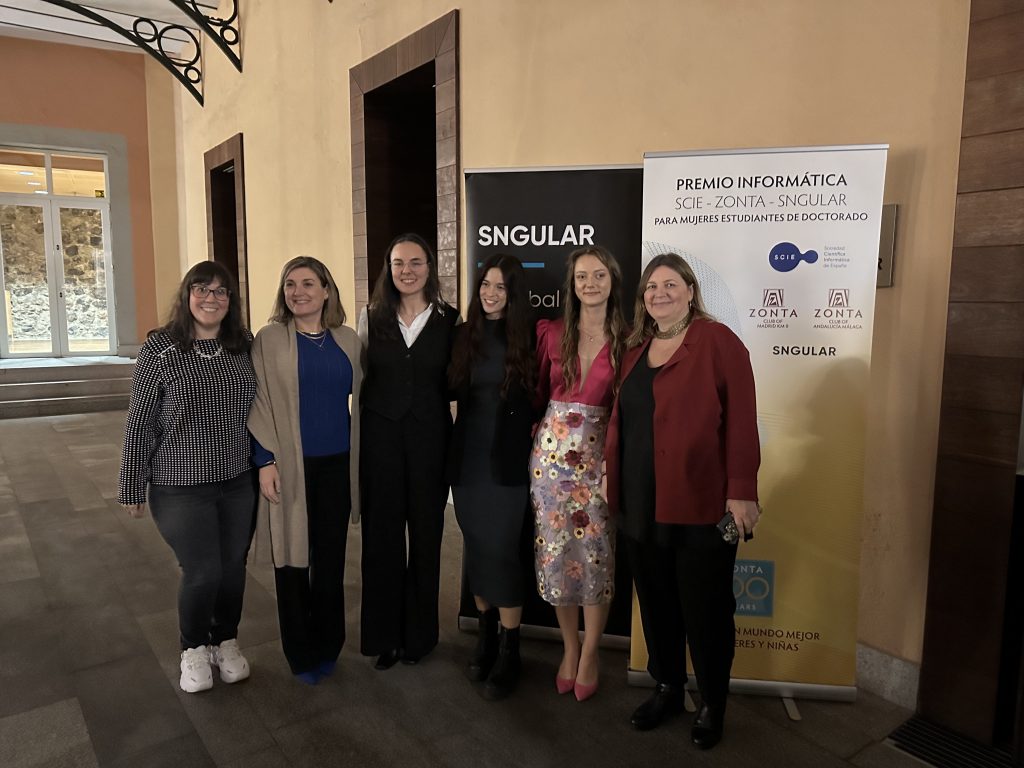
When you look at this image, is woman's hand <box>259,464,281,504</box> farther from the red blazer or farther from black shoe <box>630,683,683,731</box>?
black shoe <box>630,683,683,731</box>

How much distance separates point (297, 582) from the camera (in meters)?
2.50

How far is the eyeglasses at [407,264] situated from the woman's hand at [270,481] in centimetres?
80

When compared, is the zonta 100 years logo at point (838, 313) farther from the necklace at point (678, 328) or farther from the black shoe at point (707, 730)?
the black shoe at point (707, 730)

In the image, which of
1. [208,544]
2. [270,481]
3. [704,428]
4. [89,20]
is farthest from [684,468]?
[89,20]

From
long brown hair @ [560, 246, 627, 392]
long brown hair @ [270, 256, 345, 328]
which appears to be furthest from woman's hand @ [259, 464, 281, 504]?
long brown hair @ [560, 246, 627, 392]

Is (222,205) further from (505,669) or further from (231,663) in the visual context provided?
(505,669)

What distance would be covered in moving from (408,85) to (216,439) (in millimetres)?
3183

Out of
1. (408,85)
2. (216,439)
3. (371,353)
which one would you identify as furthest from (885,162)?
(408,85)

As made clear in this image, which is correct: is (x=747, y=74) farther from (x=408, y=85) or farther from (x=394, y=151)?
(x=394, y=151)

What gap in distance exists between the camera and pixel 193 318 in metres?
2.30

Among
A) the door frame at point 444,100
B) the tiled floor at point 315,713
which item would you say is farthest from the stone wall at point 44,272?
the tiled floor at point 315,713

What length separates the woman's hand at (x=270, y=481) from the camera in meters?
2.40

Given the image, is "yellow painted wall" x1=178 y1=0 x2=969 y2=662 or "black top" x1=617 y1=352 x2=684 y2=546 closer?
"black top" x1=617 y1=352 x2=684 y2=546

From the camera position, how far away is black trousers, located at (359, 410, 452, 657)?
8.18 ft
